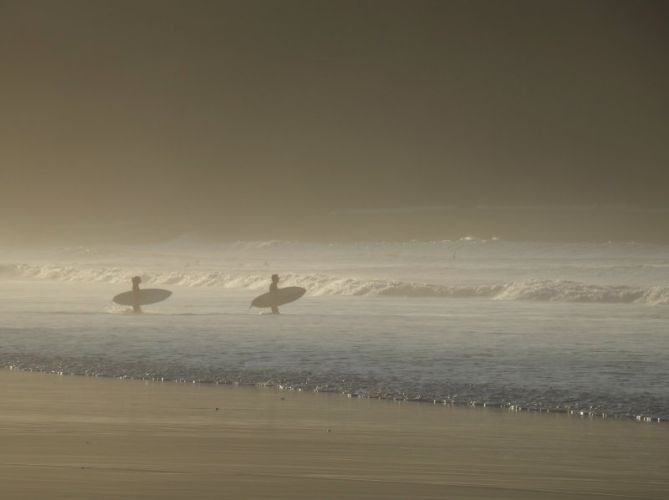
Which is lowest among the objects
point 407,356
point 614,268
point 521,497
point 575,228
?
point 521,497

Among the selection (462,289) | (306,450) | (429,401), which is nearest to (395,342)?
(429,401)

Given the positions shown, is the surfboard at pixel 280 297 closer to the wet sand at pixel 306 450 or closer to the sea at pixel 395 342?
the sea at pixel 395 342

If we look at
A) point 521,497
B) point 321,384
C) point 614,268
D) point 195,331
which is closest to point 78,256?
point 614,268

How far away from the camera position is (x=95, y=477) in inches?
429

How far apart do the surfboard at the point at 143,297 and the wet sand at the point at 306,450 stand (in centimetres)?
2191

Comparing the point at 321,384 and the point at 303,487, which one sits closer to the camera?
the point at 303,487

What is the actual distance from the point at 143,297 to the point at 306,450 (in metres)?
27.9

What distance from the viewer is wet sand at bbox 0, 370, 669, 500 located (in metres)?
10.5

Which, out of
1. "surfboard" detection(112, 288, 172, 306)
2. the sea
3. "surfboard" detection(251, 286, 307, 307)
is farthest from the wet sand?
"surfboard" detection(112, 288, 172, 306)

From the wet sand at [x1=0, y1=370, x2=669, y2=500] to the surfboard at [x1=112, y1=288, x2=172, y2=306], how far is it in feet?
71.9

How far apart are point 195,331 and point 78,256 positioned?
313 feet

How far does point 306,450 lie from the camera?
41.0 feet

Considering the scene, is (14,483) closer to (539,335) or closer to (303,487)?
(303,487)

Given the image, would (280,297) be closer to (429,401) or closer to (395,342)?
(395,342)
